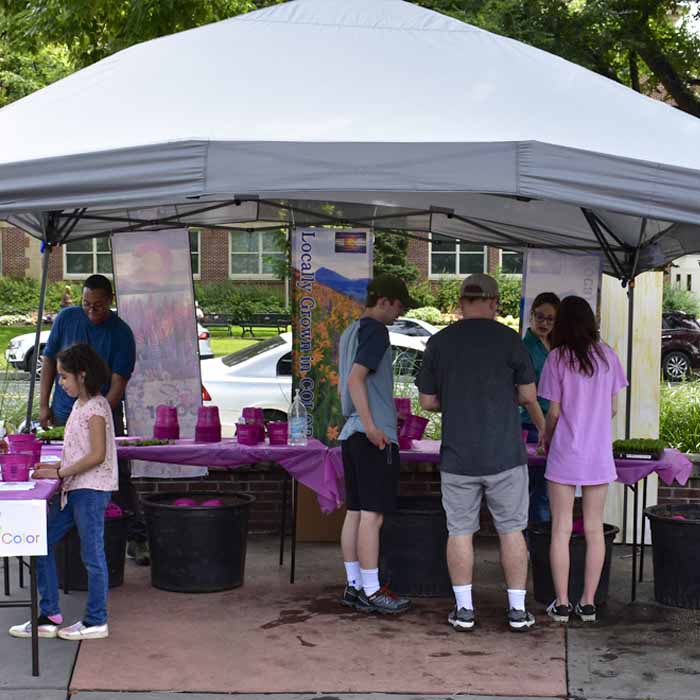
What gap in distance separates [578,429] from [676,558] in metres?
1.18

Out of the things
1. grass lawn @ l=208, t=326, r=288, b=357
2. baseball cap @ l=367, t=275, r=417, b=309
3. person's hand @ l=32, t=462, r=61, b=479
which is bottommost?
person's hand @ l=32, t=462, r=61, b=479

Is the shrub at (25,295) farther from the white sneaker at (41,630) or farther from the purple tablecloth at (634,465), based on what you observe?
the white sneaker at (41,630)

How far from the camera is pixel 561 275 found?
9164mm

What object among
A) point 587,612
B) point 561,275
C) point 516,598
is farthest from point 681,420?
point 516,598

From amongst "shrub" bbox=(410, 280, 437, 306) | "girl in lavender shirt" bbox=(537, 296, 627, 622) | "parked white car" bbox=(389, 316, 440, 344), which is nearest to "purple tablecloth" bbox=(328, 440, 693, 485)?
"girl in lavender shirt" bbox=(537, 296, 627, 622)

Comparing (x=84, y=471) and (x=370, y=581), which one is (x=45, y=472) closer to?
(x=84, y=471)

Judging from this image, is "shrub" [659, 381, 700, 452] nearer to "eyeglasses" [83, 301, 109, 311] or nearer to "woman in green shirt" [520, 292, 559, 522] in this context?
Answer: "woman in green shirt" [520, 292, 559, 522]

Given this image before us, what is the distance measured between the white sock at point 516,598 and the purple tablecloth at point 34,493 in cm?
253

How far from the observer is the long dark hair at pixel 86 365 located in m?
5.98

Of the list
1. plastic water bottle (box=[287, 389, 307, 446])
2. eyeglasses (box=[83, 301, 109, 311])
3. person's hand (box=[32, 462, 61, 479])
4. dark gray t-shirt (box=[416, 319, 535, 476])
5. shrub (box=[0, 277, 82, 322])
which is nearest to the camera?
person's hand (box=[32, 462, 61, 479])

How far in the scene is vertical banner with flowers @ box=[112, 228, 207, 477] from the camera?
908 cm

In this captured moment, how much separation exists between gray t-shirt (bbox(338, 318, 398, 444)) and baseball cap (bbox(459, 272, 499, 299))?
0.51 m

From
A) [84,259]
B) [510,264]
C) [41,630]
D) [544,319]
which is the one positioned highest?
[84,259]

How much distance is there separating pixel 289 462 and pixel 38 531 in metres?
2.21
